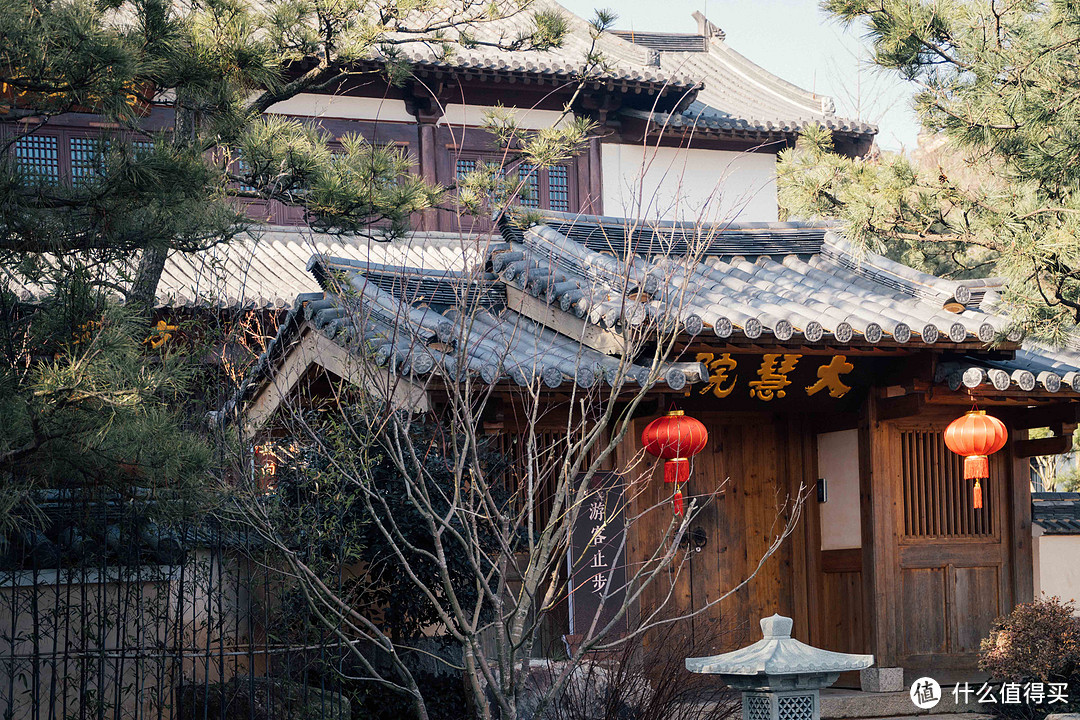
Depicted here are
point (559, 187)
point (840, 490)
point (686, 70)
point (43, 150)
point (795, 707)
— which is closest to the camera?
point (795, 707)

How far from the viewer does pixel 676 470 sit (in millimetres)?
7441

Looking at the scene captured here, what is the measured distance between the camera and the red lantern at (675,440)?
24.4ft

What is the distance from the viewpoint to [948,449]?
29.1 ft

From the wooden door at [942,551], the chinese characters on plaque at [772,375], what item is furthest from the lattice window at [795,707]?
the wooden door at [942,551]

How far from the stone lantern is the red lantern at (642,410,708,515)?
295cm

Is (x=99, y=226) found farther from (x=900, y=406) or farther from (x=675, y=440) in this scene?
(x=900, y=406)

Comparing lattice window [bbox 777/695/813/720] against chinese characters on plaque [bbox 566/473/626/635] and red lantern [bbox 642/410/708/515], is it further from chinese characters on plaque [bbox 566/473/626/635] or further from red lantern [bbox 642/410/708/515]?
chinese characters on plaque [bbox 566/473/626/635]

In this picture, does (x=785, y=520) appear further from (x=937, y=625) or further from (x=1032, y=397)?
(x=1032, y=397)

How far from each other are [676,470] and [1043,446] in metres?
3.31

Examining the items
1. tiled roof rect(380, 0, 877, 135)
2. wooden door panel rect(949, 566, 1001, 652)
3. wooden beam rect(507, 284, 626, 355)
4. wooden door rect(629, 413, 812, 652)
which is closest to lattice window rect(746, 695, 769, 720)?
wooden beam rect(507, 284, 626, 355)

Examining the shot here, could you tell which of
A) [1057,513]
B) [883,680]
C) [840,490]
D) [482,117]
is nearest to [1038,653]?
[883,680]

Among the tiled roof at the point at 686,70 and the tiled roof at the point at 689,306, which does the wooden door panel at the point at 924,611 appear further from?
the tiled roof at the point at 686,70

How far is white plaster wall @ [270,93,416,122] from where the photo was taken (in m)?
13.8

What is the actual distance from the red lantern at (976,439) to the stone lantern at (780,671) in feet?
13.1
